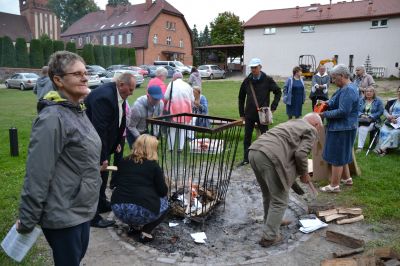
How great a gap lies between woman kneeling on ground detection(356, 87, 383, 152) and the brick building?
124 feet

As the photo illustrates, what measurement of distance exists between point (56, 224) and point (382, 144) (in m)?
6.97

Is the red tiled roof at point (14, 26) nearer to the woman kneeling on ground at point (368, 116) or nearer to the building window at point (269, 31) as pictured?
the building window at point (269, 31)

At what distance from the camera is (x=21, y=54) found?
33656mm

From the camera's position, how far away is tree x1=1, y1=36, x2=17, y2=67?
108 feet

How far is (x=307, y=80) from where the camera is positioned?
2597 centimetres

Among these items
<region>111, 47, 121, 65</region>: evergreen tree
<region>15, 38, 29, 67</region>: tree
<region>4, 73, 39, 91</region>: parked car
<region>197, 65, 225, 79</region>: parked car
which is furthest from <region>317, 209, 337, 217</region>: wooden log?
<region>111, 47, 121, 65</region>: evergreen tree

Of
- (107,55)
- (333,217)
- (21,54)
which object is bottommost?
(333,217)

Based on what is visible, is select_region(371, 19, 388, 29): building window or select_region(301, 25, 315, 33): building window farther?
select_region(301, 25, 315, 33): building window

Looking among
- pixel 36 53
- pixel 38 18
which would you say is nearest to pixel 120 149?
pixel 36 53

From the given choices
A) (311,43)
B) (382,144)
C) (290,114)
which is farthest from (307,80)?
(382,144)

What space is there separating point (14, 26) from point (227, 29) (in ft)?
112

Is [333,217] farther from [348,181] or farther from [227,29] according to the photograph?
[227,29]

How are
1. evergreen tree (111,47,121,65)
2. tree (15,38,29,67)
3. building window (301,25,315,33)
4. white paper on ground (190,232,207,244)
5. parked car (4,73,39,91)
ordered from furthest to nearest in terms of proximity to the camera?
1. evergreen tree (111,47,121,65)
2. tree (15,38,29,67)
3. building window (301,25,315,33)
4. parked car (4,73,39,91)
5. white paper on ground (190,232,207,244)

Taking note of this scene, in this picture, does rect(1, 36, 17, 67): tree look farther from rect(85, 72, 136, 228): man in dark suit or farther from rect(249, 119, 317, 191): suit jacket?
rect(249, 119, 317, 191): suit jacket
